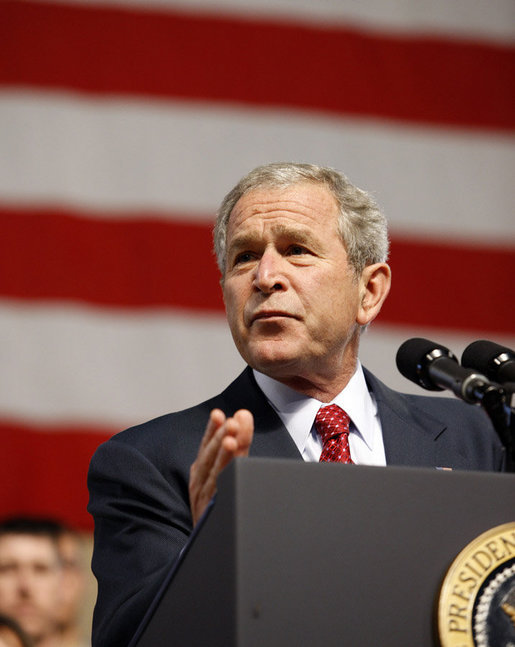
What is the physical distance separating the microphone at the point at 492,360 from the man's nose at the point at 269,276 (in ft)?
1.64

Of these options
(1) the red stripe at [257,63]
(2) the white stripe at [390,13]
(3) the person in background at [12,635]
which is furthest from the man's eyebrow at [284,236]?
(2) the white stripe at [390,13]

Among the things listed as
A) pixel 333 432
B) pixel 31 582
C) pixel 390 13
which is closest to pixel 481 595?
pixel 333 432

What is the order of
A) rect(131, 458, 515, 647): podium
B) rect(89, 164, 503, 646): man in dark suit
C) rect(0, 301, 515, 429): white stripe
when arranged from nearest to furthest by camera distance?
rect(131, 458, 515, 647): podium < rect(89, 164, 503, 646): man in dark suit < rect(0, 301, 515, 429): white stripe

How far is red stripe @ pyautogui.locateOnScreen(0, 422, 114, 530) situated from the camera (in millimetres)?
3859

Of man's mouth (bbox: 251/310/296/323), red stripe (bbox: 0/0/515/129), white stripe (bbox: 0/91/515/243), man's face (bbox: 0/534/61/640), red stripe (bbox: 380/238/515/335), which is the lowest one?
man's face (bbox: 0/534/61/640)

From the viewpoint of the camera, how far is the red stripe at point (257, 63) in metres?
4.10

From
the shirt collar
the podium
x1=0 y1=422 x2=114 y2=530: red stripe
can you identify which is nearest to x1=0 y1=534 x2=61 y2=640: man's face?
x1=0 y1=422 x2=114 y2=530: red stripe

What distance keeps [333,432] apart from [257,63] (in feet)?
8.40

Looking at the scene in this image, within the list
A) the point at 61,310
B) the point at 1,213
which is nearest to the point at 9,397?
the point at 61,310

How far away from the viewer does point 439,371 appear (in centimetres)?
156

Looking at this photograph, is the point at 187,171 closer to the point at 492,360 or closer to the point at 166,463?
the point at 166,463

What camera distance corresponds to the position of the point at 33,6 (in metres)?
4.07

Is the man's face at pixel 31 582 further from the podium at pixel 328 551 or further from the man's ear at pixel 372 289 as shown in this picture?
the podium at pixel 328 551

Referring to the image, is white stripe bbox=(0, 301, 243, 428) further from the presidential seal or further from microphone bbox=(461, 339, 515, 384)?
the presidential seal
